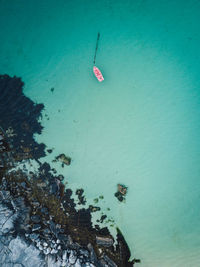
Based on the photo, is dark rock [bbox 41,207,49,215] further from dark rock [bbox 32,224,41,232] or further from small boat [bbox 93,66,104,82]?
small boat [bbox 93,66,104,82]

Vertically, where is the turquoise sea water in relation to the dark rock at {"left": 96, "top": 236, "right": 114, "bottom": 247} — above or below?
above

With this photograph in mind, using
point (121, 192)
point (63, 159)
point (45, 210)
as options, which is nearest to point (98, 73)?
point (63, 159)

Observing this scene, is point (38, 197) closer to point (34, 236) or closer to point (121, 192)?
point (34, 236)

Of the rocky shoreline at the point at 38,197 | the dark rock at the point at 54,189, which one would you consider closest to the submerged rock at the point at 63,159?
the rocky shoreline at the point at 38,197

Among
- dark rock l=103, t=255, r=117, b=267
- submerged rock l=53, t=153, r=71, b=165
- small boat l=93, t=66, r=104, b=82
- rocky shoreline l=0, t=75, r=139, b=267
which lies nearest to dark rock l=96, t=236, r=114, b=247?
rocky shoreline l=0, t=75, r=139, b=267

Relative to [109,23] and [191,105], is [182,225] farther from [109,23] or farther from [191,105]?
[109,23]

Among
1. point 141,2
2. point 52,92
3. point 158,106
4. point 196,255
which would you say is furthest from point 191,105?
point 196,255

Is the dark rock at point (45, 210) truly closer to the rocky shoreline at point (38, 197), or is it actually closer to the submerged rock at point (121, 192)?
the rocky shoreline at point (38, 197)

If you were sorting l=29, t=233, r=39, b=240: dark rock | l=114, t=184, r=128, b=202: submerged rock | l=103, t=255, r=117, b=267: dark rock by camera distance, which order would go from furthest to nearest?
l=114, t=184, r=128, b=202: submerged rock, l=103, t=255, r=117, b=267: dark rock, l=29, t=233, r=39, b=240: dark rock
